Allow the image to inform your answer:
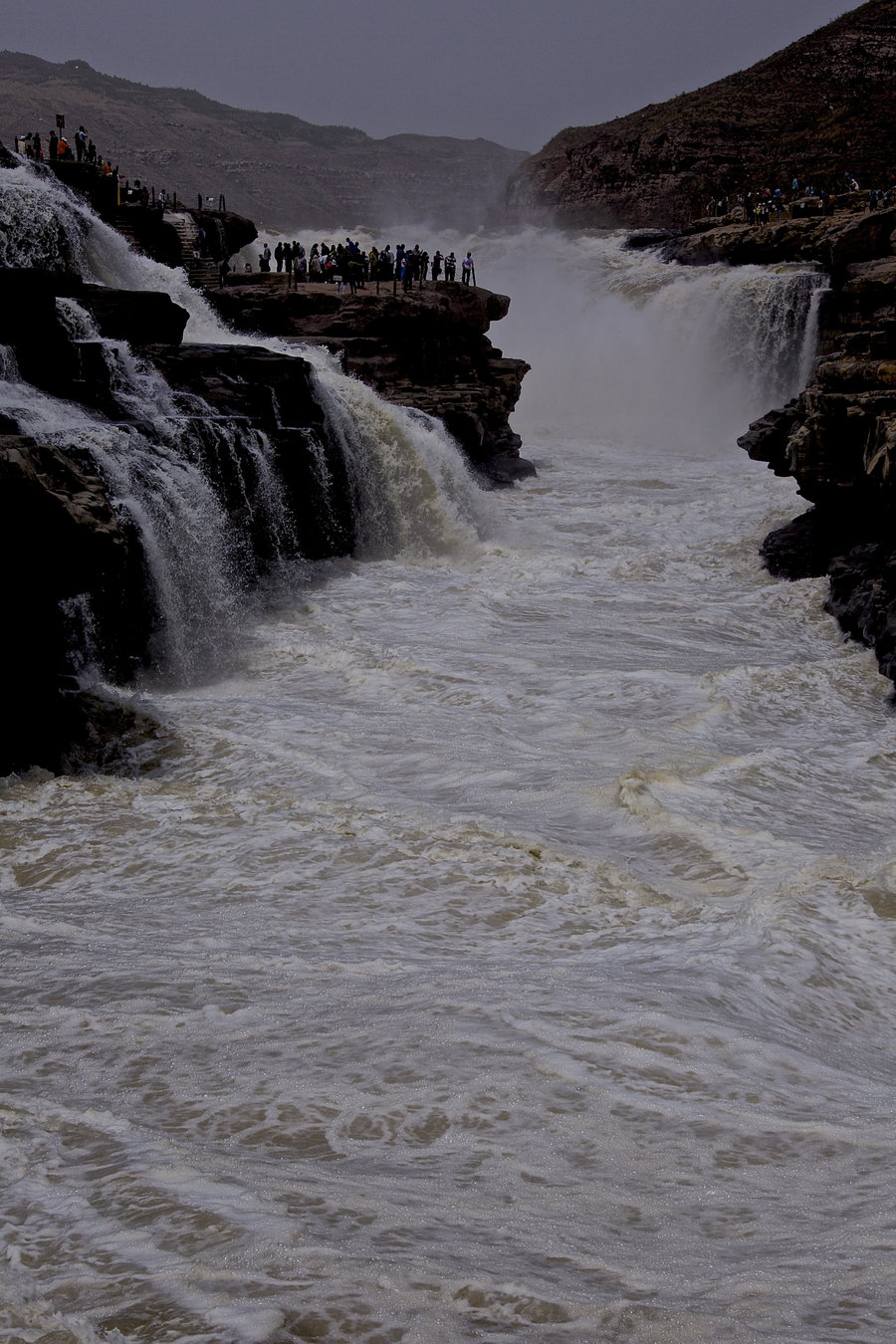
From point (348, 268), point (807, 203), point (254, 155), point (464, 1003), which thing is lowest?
point (464, 1003)

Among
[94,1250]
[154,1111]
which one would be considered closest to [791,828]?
[154,1111]

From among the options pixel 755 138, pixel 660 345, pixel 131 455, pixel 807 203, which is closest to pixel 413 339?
pixel 131 455

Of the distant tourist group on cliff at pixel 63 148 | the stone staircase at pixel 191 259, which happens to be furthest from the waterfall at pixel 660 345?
the distant tourist group on cliff at pixel 63 148

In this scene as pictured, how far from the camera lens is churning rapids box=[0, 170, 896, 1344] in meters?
2.73

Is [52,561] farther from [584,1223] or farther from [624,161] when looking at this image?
[624,161]

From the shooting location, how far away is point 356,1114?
142 inches

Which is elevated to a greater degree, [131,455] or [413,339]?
[413,339]

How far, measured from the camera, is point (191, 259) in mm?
22000

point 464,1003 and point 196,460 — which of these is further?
point 196,460

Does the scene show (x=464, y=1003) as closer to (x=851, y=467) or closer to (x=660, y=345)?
(x=851, y=467)

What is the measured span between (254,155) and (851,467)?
3366 inches

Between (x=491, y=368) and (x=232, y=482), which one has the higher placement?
(x=491, y=368)

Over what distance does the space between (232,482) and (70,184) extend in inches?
411

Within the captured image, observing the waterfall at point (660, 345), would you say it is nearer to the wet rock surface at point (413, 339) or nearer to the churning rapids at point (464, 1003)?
the wet rock surface at point (413, 339)
